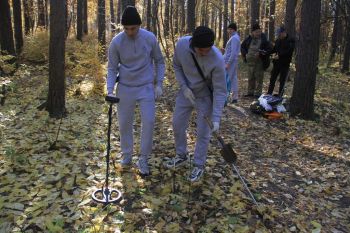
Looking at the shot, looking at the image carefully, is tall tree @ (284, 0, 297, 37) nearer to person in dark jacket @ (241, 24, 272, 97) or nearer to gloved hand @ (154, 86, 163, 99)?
person in dark jacket @ (241, 24, 272, 97)

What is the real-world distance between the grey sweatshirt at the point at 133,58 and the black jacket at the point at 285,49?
18.3 feet

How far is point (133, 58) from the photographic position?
4.74 metres

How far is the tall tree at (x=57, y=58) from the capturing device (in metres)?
6.96

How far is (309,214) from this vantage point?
4.55 m

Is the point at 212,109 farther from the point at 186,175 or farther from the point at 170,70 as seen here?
the point at 170,70

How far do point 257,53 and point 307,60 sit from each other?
5.47ft

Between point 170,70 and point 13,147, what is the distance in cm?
869

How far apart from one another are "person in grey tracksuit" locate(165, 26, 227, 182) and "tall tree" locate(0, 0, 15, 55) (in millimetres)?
9200

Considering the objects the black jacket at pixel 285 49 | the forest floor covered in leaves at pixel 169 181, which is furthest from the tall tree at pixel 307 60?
the black jacket at pixel 285 49

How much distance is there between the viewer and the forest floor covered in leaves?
13.3ft

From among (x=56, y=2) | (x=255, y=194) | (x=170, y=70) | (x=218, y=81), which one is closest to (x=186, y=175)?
(x=255, y=194)

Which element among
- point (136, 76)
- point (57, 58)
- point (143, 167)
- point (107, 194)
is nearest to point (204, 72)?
point (136, 76)

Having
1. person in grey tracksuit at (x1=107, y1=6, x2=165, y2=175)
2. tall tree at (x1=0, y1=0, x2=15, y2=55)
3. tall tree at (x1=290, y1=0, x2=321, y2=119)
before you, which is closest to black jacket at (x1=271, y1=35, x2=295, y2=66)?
tall tree at (x1=290, y1=0, x2=321, y2=119)

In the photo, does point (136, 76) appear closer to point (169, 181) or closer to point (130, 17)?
point (130, 17)
